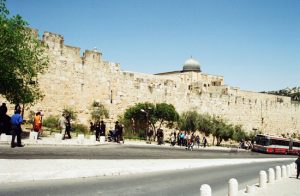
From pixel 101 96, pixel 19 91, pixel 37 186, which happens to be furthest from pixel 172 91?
pixel 37 186

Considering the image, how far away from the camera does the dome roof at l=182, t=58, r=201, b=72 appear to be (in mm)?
65062

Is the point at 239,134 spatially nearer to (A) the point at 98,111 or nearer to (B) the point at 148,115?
(B) the point at 148,115

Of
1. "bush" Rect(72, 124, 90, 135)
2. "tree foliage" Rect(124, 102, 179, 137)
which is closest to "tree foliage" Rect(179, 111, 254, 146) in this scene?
"tree foliage" Rect(124, 102, 179, 137)

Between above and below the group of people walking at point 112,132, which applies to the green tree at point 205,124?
above

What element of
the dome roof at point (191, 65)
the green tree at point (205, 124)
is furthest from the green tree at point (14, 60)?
the dome roof at point (191, 65)

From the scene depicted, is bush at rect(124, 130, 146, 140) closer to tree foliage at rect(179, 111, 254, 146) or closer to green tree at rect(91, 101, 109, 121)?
green tree at rect(91, 101, 109, 121)

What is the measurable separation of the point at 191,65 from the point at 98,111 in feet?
135

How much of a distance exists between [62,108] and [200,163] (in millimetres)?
12668

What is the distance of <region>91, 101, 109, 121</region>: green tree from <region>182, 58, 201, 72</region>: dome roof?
39.7m

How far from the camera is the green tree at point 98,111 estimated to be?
26.4 metres

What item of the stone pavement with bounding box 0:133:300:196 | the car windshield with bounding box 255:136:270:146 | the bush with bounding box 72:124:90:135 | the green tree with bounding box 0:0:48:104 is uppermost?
the green tree with bounding box 0:0:48:104

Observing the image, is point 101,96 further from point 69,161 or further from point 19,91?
point 69,161

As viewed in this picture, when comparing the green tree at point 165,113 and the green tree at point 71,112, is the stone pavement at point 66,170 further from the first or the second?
the green tree at point 165,113

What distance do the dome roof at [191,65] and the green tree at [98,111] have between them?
39730mm
